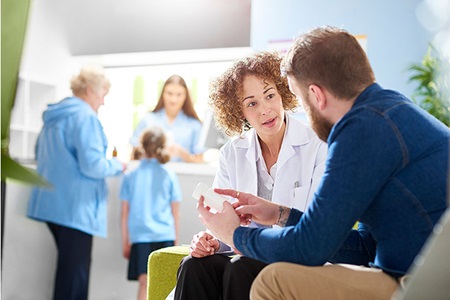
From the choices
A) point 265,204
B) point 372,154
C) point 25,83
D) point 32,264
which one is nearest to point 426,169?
point 372,154

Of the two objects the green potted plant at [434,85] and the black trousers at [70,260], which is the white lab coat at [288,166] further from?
the black trousers at [70,260]

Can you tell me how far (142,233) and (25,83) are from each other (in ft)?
5.03

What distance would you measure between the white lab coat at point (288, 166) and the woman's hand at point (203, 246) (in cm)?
24

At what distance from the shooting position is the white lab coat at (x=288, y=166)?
1.81m

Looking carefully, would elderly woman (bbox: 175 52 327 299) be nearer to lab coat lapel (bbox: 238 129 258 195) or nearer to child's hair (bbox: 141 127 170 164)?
lab coat lapel (bbox: 238 129 258 195)

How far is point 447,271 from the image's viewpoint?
526 mm

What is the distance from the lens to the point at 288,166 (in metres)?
1.83

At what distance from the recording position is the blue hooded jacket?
146 inches

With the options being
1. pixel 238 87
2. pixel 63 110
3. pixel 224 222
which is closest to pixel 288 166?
pixel 238 87

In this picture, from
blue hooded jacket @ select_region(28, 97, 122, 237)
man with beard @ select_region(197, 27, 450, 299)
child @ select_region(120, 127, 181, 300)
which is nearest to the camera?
man with beard @ select_region(197, 27, 450, 299)

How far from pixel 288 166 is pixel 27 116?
3.43m

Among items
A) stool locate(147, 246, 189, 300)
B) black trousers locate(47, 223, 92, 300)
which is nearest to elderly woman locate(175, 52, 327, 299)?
stool locate(147, 246, 189, 300)

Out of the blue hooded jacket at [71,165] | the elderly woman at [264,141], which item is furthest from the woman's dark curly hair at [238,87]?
the blue hooded jacket at [71,165]

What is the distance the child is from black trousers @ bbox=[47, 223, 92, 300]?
348 millimetres
